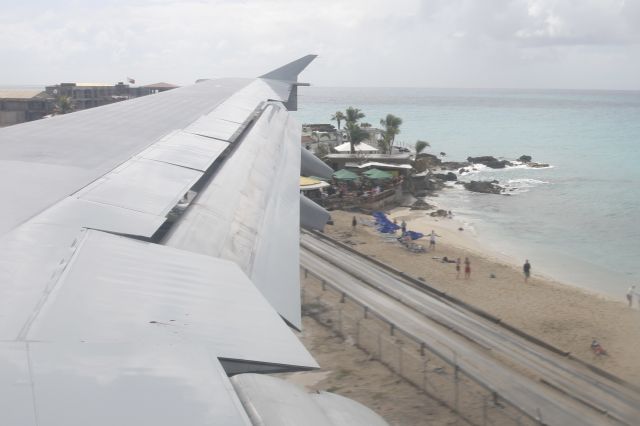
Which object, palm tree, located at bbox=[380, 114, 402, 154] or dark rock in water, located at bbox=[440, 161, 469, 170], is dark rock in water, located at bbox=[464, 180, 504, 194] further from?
dark rock in water, located at bbox=[440, 161, 469, 170]

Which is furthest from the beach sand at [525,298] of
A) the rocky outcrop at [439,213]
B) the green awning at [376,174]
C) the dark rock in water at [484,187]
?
the dark rock in water at [484,187]

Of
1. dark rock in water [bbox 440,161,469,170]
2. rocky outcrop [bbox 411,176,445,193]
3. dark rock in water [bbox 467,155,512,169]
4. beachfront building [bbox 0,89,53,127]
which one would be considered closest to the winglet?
rocky outcrop [bbox 411,176,445,193]

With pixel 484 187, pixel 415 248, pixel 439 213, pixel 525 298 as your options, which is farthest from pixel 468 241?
pixel 484 187

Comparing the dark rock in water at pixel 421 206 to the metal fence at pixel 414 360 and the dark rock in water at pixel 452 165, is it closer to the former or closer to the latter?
the dark rock in water at pixel 452 165

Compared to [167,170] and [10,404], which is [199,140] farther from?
[10,404]

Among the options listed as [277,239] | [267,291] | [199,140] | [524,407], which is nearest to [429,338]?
[524,407]
